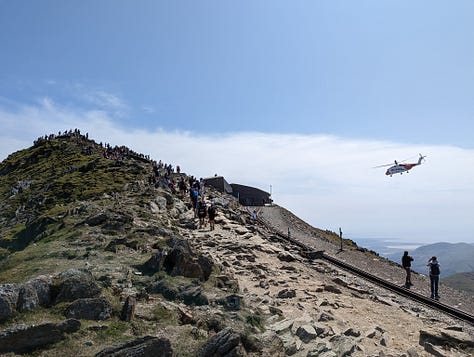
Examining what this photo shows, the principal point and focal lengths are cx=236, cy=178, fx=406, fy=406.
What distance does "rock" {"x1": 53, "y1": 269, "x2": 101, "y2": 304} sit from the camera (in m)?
A: 10.7

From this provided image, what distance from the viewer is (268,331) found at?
11.7m

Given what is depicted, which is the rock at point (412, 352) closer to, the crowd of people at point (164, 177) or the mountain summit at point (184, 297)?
the mountain summit at point (184, 297)

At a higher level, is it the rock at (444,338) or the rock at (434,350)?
the rock at (444,338)

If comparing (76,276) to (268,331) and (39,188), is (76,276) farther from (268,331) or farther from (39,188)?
(39,188)

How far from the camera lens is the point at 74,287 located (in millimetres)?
10844

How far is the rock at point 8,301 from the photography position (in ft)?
30.8

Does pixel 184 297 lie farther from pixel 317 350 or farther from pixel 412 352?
pixel 412 352

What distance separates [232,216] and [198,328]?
79.4 ft

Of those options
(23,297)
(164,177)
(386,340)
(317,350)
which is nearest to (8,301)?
(23,297)

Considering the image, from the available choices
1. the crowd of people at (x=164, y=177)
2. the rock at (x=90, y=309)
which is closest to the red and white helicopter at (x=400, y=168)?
the crowd of people at (x=164, y=177)

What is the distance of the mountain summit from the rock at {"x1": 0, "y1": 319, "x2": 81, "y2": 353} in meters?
0.02

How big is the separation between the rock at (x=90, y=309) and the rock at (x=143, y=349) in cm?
173

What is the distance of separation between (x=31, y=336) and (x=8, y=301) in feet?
4.24

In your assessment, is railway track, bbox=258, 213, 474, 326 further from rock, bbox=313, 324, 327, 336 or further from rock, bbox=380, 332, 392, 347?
rock, bbox=313, 324, 327, 336
